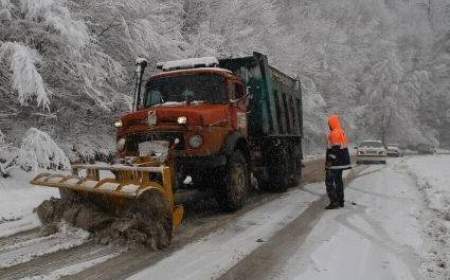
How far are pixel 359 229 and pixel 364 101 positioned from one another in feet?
165

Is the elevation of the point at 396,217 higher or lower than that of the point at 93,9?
lower

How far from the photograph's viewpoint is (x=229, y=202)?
9047 mm

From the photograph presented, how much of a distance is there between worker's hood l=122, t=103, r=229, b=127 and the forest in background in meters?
3.10

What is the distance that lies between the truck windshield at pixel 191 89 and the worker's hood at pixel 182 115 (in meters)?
0.53

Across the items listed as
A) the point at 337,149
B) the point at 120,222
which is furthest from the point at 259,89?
the point at 120,222

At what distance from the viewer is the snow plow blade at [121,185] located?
644 cm

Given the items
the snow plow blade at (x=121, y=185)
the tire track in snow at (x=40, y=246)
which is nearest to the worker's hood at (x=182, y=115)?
the snow plow blade at (x=121, y=185)

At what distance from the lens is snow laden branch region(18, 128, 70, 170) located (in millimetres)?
11500

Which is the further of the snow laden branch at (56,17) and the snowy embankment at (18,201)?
the snow laden branch at (56,17)

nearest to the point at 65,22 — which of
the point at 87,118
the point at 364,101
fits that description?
the point at 87,118

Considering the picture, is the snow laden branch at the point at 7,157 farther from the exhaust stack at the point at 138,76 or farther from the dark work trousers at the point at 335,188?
the dark work trousers at the point at 335,188

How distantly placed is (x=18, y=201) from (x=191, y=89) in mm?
3906

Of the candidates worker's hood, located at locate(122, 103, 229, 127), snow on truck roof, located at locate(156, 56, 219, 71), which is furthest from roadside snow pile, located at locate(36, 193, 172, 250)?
snow on truck roof, located at locate(156, 56, 219, 71)

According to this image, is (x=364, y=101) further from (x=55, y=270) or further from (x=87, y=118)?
(x=55, y=270)
